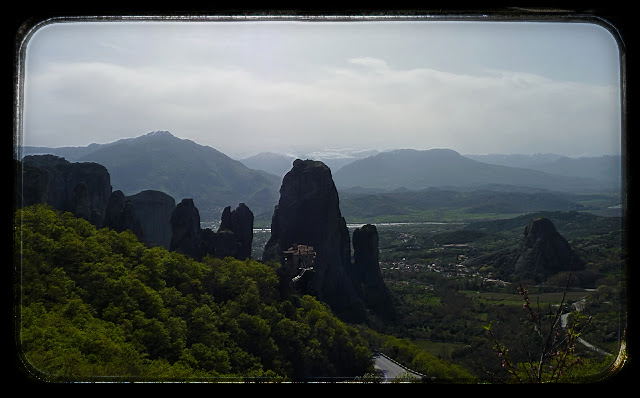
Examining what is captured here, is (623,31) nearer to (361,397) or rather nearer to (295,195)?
(361,397)

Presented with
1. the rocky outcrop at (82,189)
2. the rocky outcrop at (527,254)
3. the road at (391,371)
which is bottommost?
the rocky outcrop at (527,254)

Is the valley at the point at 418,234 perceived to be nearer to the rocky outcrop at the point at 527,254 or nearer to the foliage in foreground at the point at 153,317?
the rocky outcrop at the point at 527,254

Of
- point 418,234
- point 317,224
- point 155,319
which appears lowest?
point 418,234

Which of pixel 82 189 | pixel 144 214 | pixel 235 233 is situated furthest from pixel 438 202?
pixel 82 189

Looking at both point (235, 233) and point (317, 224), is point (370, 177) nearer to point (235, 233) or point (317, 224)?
point (317, 224)

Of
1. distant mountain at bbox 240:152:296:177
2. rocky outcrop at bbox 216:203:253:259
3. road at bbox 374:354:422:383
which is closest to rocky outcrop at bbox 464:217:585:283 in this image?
distant mountain at bbox 240:152:296:177

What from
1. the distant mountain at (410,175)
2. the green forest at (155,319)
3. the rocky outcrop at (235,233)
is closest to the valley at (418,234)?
the rocky outcrop at (235,233)

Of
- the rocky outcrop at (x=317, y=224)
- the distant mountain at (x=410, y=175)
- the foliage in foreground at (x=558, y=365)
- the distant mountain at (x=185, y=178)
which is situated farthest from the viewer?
the rocky outcrop at (x=317, y=224)
